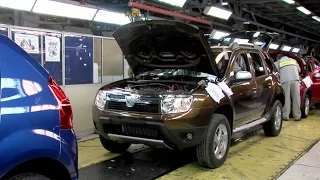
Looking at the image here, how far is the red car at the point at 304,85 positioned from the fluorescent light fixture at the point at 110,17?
439 cm

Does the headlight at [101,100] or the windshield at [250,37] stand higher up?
the windshield at [250,37]

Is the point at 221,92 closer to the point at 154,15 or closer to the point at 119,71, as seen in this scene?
the point at 119,71

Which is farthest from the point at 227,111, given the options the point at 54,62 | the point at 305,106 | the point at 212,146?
the point at 305,106

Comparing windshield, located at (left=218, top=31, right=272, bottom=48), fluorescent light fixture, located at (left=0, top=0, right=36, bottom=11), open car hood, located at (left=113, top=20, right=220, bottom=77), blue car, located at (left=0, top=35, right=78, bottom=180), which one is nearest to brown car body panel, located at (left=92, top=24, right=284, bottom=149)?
open car hood, located at (left=113, top=20, right=220, bottom=77)

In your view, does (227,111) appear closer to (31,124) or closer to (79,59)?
(79,59)

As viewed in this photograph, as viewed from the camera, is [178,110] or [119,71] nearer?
[178,110]

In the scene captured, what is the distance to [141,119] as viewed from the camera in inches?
186

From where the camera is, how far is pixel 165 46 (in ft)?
18.1

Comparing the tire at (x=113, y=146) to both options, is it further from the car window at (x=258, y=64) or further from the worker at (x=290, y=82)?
the worker at (x=290, y=82)

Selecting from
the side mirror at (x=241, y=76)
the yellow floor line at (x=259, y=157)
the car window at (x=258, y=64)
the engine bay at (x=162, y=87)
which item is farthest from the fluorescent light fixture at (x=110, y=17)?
the yellow floor line at (x=259, y=157)

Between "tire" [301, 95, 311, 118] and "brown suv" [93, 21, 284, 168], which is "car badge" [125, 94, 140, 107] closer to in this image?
A: "brown suv" [93, 21, 284, 168]

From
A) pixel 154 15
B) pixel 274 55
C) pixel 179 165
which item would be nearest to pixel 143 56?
pixel 179 165

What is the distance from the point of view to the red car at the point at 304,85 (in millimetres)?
9859

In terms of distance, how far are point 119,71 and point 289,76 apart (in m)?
4.33
